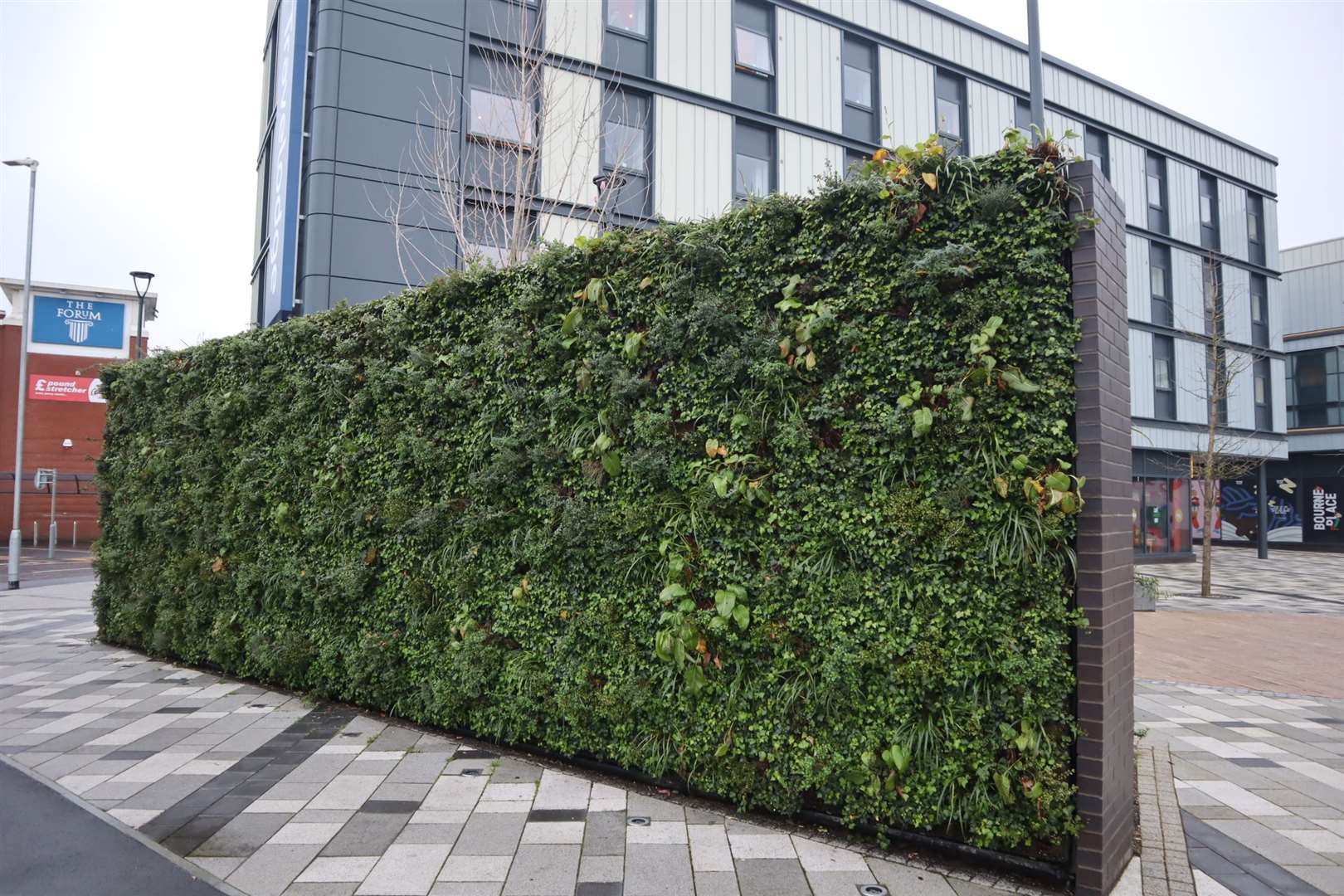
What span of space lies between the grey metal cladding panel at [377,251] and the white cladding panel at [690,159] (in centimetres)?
475

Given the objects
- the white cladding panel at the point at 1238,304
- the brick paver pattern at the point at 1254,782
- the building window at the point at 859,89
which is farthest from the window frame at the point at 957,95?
the brick paver pattern at the point at 1254,782

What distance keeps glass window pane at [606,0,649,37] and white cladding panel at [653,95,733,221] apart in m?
1.61

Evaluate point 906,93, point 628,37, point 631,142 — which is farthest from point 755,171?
point 906,93

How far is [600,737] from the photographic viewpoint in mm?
4863

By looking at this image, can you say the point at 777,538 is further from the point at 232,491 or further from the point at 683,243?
the point at 232,491

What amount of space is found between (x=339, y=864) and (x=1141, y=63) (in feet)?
35.3

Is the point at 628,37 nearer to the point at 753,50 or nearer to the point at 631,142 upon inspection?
the point at 631,142

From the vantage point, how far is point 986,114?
21.8 m

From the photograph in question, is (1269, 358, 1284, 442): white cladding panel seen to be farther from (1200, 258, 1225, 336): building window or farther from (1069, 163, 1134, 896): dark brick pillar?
(1069, 163, 1134, 896): dark brick pillar

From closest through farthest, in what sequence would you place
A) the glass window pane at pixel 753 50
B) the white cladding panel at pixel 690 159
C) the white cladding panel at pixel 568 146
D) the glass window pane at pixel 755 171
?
the white cladding panel at pixel 568 146
the white cladding panel at pixel 690 159
the glass window pane at pixel 755 171
the glass window pane at pixel 753 50

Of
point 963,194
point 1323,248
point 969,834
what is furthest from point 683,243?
point 1323,248

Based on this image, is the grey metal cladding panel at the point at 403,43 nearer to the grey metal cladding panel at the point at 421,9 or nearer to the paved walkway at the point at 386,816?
the grey metal cladding panel at the point at 421,9

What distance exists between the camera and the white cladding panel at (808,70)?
18.8 meters

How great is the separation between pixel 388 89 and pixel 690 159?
20.3ft
